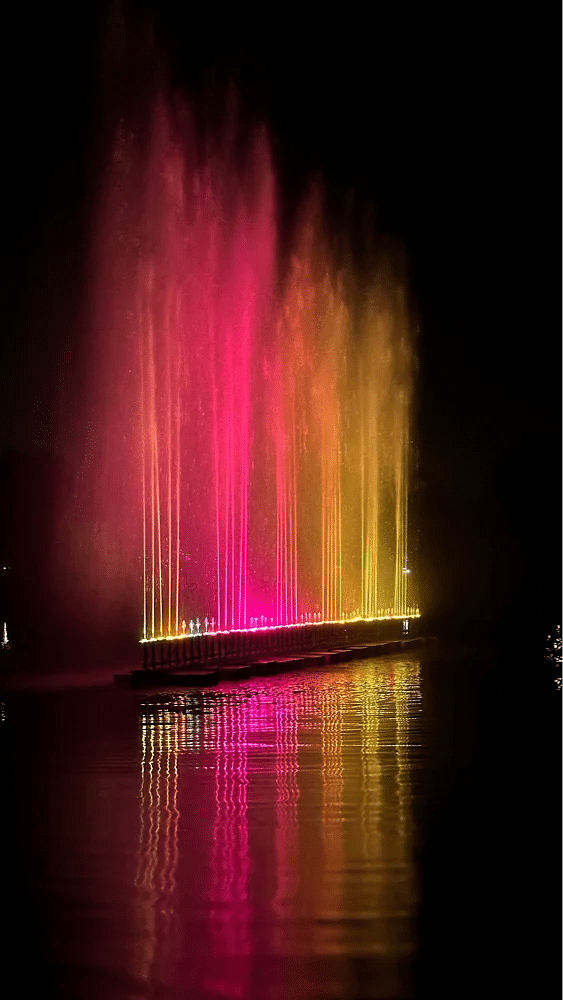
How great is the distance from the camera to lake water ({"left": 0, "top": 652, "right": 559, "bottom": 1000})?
5.98 meters

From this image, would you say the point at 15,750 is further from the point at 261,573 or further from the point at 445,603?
the point at 445,603

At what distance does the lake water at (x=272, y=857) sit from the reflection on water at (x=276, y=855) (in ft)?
0.06

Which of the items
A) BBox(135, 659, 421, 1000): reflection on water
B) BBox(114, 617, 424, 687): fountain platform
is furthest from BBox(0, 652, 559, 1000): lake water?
BBox(114, 617, 424, 687): fountain platform

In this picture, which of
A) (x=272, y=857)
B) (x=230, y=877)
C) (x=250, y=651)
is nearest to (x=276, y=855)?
(x=272, y=857)

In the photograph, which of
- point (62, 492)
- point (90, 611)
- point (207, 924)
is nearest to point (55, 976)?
point (207, 924)

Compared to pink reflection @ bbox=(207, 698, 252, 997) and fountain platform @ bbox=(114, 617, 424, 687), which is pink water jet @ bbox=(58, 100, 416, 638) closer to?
fountain platform @ bbox=(114, 617, 424, 687)

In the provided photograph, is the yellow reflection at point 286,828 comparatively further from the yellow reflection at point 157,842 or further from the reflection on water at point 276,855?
the yellow reflection at point 157,842

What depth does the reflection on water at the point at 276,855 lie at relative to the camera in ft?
19.6

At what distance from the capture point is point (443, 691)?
783 inches

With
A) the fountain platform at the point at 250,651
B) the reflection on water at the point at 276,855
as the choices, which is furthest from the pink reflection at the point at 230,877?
the fountain platform at the point at 250,651

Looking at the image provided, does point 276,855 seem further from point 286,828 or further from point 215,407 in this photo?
point 215,407

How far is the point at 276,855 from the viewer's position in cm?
831

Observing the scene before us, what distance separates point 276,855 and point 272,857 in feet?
0.22

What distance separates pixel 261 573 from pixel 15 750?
55.5 ft
